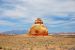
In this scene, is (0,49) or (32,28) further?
(32,28)

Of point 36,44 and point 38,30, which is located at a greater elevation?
point 38,30

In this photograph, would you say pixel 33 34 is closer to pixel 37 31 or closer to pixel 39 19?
pixel 37 31

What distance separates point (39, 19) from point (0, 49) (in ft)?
168

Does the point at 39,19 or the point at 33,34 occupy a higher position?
the point at 39,19

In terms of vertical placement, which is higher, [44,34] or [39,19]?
[39,19]

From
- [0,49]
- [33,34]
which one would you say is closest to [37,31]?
[33,34]

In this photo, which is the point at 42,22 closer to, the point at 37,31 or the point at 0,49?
the point at 37,31

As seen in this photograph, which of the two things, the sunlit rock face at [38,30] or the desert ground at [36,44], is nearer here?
the desert ground at [36,44]

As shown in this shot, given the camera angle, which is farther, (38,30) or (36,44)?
(38,30)

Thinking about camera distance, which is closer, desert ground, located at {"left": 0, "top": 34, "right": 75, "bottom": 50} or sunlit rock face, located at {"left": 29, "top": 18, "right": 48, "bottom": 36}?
desert ground, located at {"left": 0, "top": 34, "right": 75, "bottom": 50}

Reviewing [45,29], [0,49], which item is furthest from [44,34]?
[0,49]

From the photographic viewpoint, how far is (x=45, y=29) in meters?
71.6

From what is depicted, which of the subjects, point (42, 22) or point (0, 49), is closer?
point (0, 49)

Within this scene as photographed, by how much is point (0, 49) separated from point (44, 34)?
48784 millimetres
